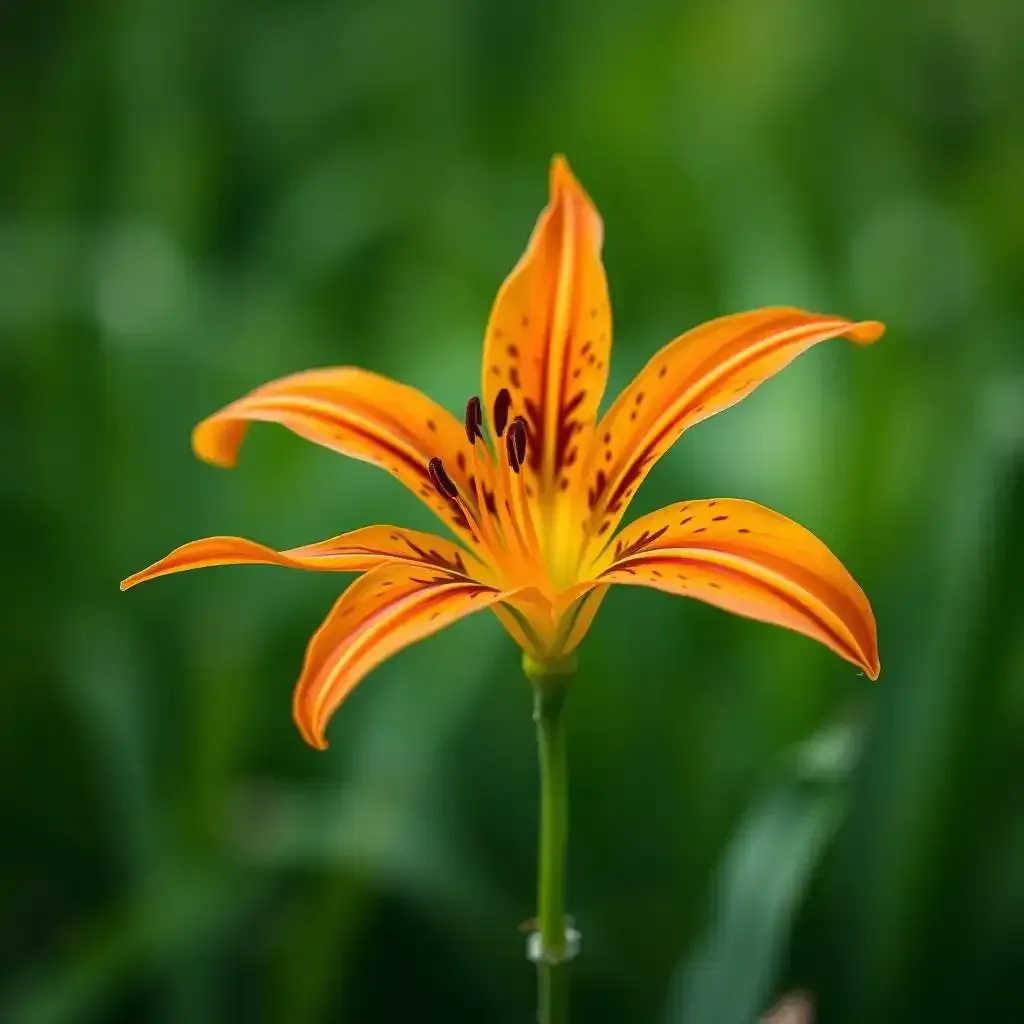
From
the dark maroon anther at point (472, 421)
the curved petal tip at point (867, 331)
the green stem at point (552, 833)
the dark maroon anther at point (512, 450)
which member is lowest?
the green stem at point (552, 833)

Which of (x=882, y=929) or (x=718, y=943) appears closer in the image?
(x=718, y=943)

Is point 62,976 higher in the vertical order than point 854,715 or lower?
lower

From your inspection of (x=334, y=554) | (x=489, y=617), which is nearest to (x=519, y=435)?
(x=334, y=554)

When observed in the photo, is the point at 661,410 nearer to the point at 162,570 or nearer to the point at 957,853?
the point at 162,570

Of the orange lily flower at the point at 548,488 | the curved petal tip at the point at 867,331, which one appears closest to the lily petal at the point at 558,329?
the orange lily flower at the point at 548,488

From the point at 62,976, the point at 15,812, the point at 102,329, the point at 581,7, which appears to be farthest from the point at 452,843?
the point at 581,7

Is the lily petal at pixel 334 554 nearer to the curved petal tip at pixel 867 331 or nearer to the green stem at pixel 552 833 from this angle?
the green stem at pixel 552 833

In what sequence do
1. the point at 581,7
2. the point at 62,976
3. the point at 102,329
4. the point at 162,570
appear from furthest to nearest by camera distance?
the point at 581,7, the point at 102,329, the point at 62,976, the point at 162,570

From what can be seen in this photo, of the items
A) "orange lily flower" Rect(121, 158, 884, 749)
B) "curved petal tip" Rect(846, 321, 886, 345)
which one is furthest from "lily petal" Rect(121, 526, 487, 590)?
"curved petal tip" Rect(846, 321, 886, 345)
